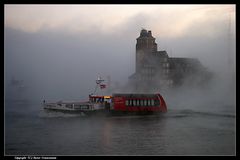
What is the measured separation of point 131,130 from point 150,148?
8.24 metres

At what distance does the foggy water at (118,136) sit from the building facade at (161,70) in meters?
40.9

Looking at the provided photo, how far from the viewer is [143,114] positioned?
46.2 metres

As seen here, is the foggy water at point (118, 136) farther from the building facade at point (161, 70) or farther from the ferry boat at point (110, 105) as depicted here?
the building facade at point (161, 70)

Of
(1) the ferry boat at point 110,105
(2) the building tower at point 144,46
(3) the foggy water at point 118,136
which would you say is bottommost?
(3) the foggy water at point 118,136

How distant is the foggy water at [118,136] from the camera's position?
2811 centimetres

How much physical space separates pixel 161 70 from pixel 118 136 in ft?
184

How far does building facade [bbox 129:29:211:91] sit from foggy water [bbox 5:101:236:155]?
40865 mm

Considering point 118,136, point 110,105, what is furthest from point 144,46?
point 118,136

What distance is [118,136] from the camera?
112 feet

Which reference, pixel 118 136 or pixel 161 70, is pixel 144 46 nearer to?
pixel 161 70

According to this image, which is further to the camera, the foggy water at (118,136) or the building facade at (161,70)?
the building facade at (161,70)

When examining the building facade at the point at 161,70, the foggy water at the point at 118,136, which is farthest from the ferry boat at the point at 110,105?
the building facade at the point at 161,70
